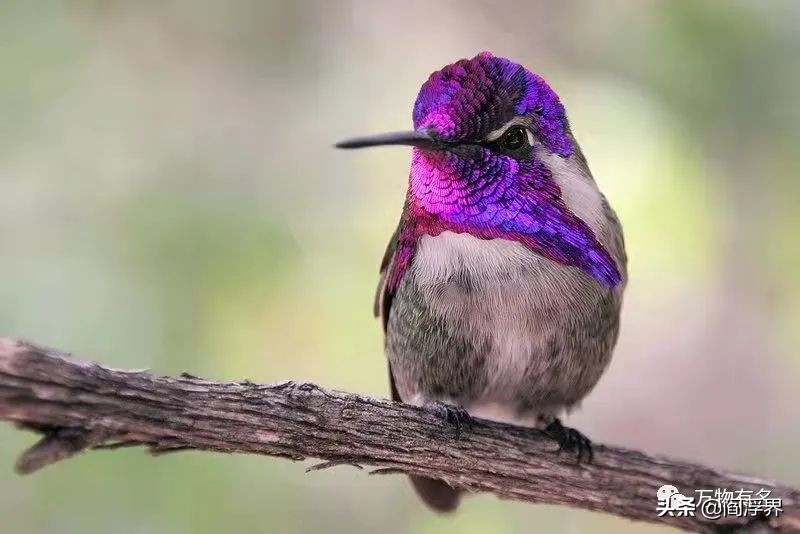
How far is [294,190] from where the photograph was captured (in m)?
3.33

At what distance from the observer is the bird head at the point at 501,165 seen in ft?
6.40

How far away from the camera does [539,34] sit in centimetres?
332

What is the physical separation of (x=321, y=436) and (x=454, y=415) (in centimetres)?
41

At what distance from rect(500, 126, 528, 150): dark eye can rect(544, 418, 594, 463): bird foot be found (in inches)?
32.9

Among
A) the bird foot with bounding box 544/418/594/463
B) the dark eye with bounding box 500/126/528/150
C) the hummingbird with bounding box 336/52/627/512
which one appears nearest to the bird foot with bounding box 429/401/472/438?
the hummingbird with bounding box 336/52/627/512

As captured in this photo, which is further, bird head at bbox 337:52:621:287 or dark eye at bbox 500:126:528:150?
dark eye at bbox 500:126:528:150

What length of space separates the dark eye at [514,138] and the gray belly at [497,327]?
0.23 meters

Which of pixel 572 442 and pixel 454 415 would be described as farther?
pixel 572 442

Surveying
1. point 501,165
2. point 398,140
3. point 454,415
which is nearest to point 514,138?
point 501,165

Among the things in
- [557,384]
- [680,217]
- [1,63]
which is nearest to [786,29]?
[680,217]

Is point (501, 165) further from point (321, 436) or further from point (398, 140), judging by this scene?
point (321, 436)

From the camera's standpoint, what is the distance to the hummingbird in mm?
2008

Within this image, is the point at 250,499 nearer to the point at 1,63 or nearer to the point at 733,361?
the point at 1,63

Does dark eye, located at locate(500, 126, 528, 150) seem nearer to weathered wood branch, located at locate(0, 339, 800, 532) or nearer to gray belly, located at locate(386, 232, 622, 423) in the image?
gray belly, located at locate(386, 232, 622, 423)
